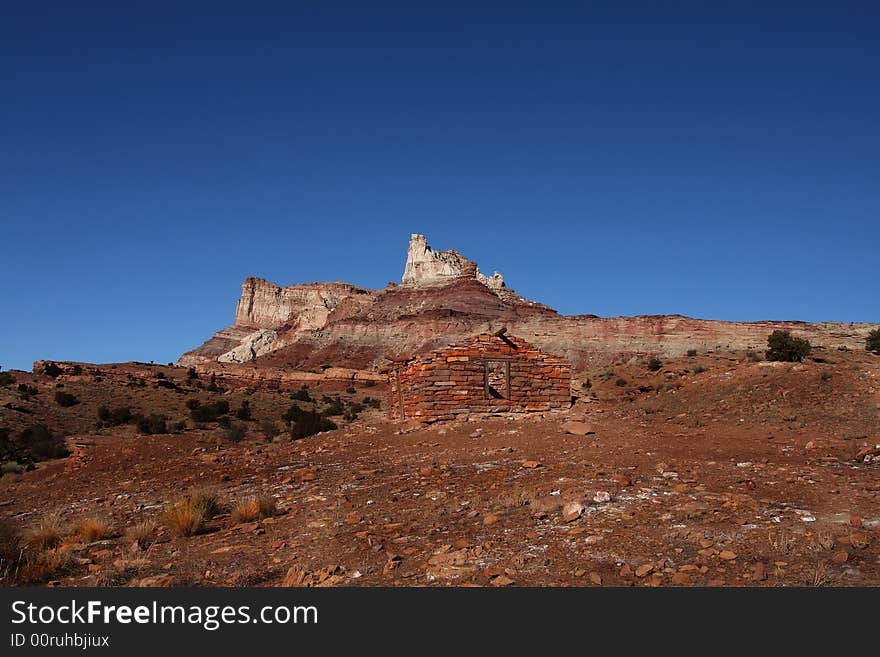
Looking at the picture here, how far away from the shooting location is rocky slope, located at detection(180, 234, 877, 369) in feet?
229

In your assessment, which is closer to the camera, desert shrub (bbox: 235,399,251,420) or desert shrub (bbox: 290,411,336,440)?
desert shrub (bbox: 290,411,336,440)

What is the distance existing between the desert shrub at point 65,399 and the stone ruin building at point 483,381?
2664 cm

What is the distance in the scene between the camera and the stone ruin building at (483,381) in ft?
55.3

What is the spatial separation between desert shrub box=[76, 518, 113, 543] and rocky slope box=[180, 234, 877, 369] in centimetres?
4504

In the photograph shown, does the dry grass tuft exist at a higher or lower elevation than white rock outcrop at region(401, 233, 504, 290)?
lower

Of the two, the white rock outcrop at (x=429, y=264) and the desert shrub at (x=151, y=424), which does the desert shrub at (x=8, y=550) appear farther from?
the white rock outcrop at (x=429, y=264)

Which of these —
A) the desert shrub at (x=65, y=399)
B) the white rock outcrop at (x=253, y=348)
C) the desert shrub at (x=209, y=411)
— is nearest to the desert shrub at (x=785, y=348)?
the desert shrub at (x=209, y=411)

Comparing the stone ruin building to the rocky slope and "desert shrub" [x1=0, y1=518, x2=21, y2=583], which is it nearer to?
"desert shrub" [x1=0, y1=518, x2=21, y2=583]

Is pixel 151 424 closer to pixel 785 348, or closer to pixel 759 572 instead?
pixel 759 572

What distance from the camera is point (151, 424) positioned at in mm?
31266

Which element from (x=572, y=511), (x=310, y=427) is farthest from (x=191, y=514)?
(x=310, y=427)

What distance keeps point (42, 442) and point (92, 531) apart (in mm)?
21813

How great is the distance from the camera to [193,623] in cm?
474

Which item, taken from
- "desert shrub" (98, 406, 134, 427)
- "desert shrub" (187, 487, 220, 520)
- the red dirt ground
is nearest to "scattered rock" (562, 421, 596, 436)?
the red dirt ground
